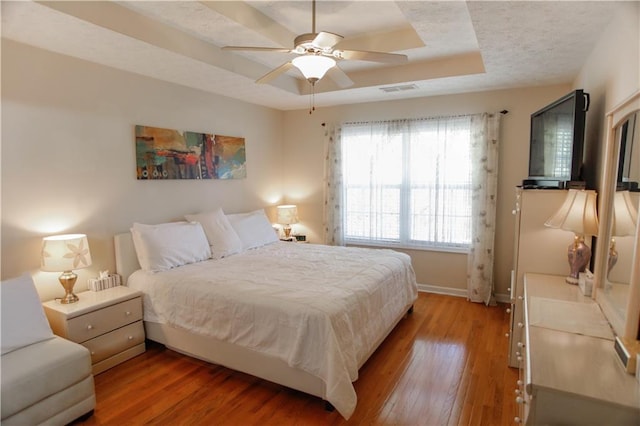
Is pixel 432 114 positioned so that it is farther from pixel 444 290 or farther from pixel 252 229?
pixel 252 229

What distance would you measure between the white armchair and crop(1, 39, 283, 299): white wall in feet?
1.78

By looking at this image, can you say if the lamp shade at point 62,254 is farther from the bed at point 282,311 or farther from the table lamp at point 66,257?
the bed at point 282,311

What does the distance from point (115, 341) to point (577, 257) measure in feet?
11.2

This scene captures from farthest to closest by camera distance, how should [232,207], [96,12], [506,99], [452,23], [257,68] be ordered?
[232,207], [506,99], [257,68], [452,23], [96,12]

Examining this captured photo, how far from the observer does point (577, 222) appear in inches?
84.4

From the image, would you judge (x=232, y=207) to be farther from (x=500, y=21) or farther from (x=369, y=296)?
(x=500, y=21)

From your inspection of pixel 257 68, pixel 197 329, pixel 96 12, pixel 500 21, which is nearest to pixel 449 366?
pixel 197 329

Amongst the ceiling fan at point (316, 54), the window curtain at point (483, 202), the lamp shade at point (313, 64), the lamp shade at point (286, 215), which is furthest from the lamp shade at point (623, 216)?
the lamp shade at point (286, 215)

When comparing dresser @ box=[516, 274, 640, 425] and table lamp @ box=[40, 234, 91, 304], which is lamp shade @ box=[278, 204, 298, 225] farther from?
dresser @ box=[516, 274, 640, 425]

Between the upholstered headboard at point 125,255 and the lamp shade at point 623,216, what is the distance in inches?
139

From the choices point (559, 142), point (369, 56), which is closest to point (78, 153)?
point (369, 56)

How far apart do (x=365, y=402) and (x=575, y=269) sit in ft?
5.38

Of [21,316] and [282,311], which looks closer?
[21,316]

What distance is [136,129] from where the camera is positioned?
337 cm
